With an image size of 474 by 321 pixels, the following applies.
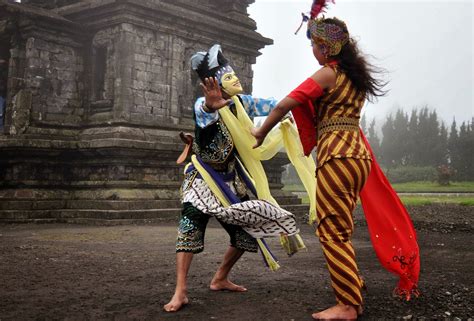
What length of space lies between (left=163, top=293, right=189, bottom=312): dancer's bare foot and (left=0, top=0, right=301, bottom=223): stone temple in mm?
6835

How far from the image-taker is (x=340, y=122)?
338 cm


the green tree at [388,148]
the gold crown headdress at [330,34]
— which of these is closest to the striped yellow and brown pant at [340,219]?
the gold crown headdress at [330,34]

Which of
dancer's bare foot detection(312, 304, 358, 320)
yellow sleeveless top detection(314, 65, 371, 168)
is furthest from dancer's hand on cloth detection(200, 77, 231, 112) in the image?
dancer's bare foot detection(312, 304, 358, 320)

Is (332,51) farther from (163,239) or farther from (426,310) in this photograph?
(163,239)

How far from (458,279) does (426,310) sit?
4.51ft

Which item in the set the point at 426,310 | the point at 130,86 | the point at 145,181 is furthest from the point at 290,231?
the point at 130,86

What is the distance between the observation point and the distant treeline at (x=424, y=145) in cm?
4424

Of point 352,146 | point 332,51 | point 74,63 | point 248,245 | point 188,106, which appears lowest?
point 248,245

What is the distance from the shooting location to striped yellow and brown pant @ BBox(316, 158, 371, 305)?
3178mm

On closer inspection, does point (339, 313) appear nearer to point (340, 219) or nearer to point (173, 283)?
A: point (340, 219)

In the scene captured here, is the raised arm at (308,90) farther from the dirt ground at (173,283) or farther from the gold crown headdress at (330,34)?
the dirt ground at (173,283)

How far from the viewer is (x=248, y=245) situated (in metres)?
3.89

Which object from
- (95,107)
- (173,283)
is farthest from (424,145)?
(173,283)

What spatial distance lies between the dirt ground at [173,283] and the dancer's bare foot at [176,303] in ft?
0.18
